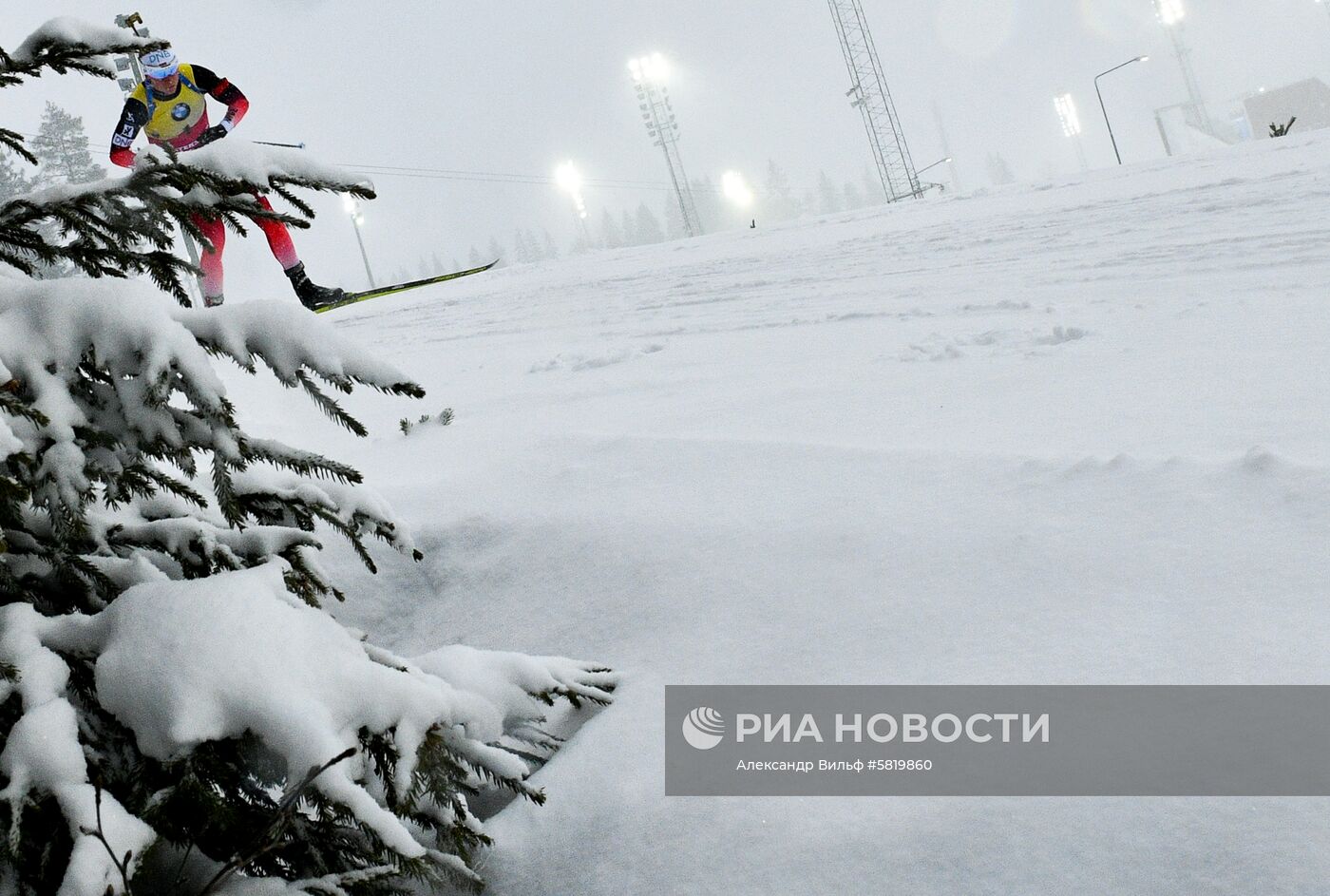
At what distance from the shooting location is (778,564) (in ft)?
7.39

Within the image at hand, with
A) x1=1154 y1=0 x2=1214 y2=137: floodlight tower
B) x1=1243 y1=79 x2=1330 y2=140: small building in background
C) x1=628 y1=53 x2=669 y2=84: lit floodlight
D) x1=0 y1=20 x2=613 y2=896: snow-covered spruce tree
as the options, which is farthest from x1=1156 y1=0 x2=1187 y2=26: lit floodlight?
x1=0 y1=20 x2=613 y2=896: snow-covered spruce tree

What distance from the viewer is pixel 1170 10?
6912 centimetres

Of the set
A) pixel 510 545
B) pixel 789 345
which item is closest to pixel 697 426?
pixel 510 545

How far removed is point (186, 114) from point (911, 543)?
6505 mm

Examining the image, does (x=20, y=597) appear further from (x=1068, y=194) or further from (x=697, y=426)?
(x=1068, y=194)

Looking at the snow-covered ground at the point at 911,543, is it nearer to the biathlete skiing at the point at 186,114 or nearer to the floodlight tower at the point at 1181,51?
the biathlete skiing at the point at 186,114

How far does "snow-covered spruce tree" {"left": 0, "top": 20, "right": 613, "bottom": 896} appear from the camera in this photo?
3.73 ft

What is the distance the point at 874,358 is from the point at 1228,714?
10.2 ft

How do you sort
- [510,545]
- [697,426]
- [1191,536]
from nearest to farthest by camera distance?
[1191,536], [510,545], [697,426]

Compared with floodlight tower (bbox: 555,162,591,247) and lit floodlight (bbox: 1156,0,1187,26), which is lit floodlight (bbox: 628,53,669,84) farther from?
lit floodlight (bbox: 1156,0,1187,26)

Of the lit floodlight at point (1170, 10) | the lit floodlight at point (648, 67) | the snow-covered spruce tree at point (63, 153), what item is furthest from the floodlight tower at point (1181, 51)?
the snow-covered spruce tree at point (63, 153)

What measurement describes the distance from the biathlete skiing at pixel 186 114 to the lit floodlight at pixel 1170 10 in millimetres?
84643

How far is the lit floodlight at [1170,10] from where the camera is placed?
68.6m

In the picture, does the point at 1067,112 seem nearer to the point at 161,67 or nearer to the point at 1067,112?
the point at 1067,112
